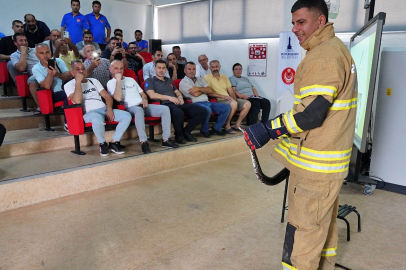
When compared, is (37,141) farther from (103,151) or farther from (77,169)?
(77,169)

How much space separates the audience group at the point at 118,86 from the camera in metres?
3.72

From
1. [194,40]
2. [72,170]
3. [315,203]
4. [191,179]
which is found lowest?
[191,179]

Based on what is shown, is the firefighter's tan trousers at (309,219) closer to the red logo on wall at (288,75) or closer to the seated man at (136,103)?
the seated man at (136,103)

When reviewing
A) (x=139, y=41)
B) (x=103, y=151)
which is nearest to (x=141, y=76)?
(x=103, y=151)

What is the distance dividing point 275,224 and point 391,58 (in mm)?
2007

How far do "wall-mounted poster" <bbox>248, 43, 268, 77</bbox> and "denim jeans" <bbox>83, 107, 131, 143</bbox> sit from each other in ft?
12.5

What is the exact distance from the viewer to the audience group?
3719 mm

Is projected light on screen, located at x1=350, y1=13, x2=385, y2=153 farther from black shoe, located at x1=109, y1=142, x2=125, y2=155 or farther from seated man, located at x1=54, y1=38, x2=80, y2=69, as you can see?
seated man, located at x1=54, y1=38, x2=80, y2=69

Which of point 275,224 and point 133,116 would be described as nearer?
point 275,224

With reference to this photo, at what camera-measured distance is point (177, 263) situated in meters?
1.97

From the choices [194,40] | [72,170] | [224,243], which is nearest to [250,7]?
[194,40]

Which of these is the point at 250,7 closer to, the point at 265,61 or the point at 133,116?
the point at 265,61

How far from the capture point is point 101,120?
3.55m

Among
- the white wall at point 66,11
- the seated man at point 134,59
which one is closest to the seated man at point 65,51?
the seated man at point 134,59
